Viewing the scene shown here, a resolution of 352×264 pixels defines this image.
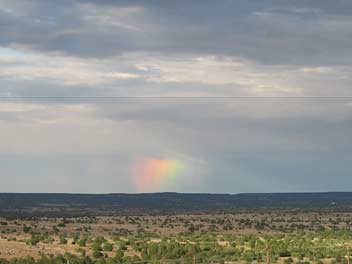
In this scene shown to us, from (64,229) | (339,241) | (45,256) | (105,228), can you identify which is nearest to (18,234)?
(64,229)

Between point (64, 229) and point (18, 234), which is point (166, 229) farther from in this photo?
point (18, 234)

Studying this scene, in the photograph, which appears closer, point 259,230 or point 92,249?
point 92,249

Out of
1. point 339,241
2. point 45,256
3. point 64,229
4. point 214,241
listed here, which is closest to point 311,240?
point 339,241

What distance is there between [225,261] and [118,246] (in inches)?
616

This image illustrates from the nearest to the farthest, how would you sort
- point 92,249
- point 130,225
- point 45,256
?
point 45,256
point 92,249
point 130,225

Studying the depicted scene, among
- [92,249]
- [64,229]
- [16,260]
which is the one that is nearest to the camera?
[16,260]

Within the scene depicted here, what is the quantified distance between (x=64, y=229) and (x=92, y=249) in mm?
36495

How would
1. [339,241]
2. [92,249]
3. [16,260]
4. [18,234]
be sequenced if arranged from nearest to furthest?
1. [16,260]
2. [92,249]
3. [339,241]
4. [18,234]

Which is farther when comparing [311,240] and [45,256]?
[311,240]

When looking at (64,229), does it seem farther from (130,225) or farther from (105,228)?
(130,225)

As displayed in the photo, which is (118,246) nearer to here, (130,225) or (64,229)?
(64,229)

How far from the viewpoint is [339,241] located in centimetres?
7831

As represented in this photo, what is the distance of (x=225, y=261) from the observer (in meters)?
59.1

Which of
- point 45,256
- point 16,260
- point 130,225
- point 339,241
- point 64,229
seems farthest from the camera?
point 130,225
